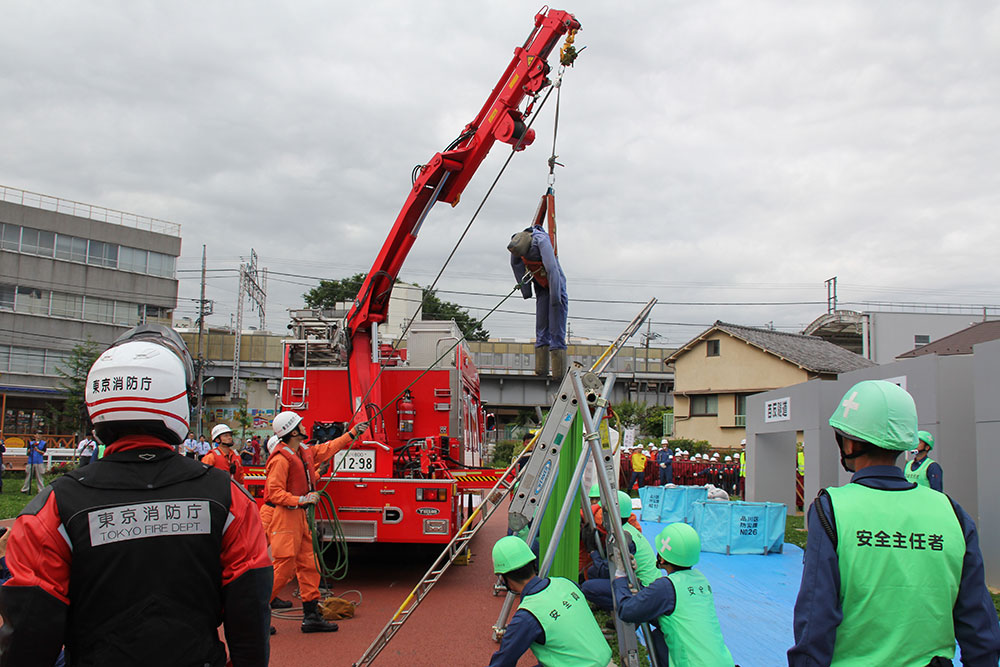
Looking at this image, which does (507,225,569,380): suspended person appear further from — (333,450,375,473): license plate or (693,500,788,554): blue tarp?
(693,500,788,554): blue tarp

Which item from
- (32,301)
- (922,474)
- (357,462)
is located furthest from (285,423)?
(32,301)

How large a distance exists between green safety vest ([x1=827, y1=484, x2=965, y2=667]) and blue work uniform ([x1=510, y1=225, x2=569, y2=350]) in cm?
323

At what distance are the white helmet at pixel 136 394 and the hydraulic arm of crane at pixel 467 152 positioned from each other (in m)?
6.97

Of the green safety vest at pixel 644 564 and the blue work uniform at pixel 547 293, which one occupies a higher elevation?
the blue work uniform at pixel 547 293

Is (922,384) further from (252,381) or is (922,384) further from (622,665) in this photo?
(252,381)

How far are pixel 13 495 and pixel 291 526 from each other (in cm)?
1786

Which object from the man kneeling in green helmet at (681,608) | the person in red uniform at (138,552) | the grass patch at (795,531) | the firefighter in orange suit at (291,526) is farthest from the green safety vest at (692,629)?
the grass patch at (795,531)

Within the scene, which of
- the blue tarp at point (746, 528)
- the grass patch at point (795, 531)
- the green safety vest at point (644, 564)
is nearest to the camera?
the green safety vest at point (644, 564)

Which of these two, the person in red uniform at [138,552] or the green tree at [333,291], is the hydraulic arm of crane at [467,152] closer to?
the person in red uniform at [138,552]

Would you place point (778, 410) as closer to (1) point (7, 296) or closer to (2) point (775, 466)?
(2) point (775, 466)

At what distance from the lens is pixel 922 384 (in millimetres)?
10492

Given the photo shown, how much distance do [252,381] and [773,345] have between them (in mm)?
34114

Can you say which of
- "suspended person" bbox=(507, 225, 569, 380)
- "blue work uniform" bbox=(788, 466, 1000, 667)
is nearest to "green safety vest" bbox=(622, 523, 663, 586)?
"suspended person" bbox=(507, 225, 569, 380)

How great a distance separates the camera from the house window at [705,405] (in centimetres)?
3550
